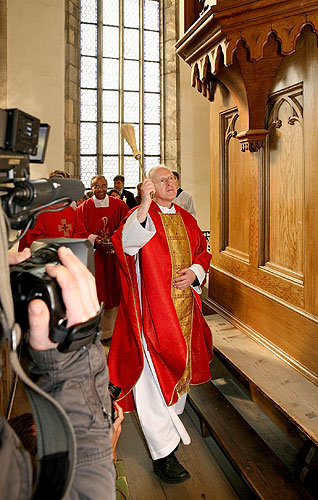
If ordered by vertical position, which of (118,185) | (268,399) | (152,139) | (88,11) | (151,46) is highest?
(88,11)

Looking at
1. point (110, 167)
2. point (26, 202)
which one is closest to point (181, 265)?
point (26, 202)

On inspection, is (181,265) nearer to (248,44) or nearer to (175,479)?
(175,479)

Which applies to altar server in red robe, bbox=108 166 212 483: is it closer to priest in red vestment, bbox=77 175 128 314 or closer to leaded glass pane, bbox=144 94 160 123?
priest in red vestment, bbox=77 175 128 314

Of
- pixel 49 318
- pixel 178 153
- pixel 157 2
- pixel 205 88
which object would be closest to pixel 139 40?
pixel 157 2

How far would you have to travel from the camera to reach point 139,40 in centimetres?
983

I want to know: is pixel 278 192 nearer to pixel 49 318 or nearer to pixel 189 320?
pixel 189 320

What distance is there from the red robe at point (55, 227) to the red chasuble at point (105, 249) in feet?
1.35

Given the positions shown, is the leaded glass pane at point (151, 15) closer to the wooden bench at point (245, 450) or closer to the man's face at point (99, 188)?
the man's face at point (99, 188)

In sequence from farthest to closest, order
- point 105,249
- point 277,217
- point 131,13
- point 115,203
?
point 131,13
point 115,203
point 105,249
point 277,217

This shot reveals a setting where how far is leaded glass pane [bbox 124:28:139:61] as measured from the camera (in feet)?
32.2

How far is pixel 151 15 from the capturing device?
994 cm

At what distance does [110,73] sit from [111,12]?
1.27m

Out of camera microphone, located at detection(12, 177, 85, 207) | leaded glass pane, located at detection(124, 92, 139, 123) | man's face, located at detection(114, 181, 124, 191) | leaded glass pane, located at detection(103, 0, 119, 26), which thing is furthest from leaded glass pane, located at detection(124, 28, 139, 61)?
camera microphone, located at detection(12, 177, 85, 207)

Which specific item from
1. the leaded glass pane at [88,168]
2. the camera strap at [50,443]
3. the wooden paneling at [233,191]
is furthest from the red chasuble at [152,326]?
the leaded glass pane at [88,168]
